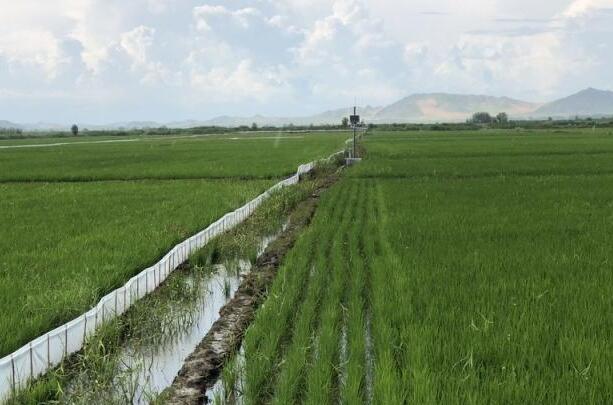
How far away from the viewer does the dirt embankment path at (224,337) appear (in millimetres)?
3055

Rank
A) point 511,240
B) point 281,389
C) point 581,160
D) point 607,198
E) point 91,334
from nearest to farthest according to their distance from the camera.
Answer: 1. point 281,389
2. point 91,334
3. point 511,240
4. point 607,198
5. point 581,160

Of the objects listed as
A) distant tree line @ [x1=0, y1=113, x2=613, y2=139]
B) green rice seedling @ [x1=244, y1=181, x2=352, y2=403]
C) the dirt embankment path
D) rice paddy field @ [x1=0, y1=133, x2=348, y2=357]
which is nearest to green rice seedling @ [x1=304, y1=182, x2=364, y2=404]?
green rice seedling @ [x1=244, y1=181, x2=352, y2=403]

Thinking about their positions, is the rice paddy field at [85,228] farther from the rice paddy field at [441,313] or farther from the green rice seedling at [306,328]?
the green rice seedling at [306,328]

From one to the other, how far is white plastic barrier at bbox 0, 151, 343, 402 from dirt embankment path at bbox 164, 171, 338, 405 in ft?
2.30

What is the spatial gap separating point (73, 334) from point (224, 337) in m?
0.98

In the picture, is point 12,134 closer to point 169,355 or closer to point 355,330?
point 169,355

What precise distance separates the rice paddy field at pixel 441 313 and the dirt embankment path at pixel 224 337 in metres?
0.21

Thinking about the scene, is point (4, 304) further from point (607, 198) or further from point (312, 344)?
point (607, 198)

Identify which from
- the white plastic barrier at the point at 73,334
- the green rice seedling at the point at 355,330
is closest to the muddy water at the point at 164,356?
the white plastic barrier at the point at 73,334

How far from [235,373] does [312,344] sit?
0.51m

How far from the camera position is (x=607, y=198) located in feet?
29.5

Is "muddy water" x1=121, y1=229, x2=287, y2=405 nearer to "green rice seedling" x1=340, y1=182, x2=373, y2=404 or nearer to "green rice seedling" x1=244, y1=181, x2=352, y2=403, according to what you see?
"green rice seedling" x1=244, y1=181, x2=352, y2=403

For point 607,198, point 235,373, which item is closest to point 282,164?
point 607,198

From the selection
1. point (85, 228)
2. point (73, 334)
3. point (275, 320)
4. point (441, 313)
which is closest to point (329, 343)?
point (275, 320)
